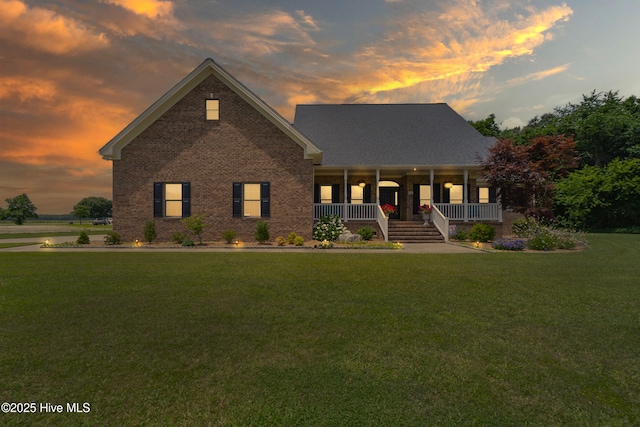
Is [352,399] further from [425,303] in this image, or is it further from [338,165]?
[338,165]

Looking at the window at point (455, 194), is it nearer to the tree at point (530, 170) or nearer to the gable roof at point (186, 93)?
the tree at point (530, 170)

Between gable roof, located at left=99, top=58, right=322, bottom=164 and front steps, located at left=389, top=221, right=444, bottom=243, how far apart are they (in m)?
6.15

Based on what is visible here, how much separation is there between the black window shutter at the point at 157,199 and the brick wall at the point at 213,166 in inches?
8.5

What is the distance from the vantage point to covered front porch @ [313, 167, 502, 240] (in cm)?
2105

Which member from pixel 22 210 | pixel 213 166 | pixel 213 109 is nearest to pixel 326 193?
pixel 213 166

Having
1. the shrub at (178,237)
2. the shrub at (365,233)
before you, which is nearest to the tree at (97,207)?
the shrub at (178,237)

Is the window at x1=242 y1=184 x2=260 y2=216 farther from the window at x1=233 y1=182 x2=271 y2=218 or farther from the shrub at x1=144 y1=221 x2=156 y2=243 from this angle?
the shrub at x1=144 y1=221 x2=156 y2=243

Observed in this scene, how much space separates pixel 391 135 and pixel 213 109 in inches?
464

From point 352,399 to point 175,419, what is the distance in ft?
4.74

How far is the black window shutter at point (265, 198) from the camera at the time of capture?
1883 centimetres

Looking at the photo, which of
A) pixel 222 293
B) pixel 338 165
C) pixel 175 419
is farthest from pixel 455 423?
pixel 338 165

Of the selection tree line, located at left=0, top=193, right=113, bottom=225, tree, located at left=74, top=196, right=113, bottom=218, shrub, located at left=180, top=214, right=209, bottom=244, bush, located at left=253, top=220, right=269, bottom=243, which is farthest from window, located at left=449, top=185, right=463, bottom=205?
tree, located at left=74, top=196, right=113, bottom=218

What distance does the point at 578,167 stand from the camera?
3381cm

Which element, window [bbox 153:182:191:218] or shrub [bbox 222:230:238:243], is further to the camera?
window [bbox 153:182:191:218]
